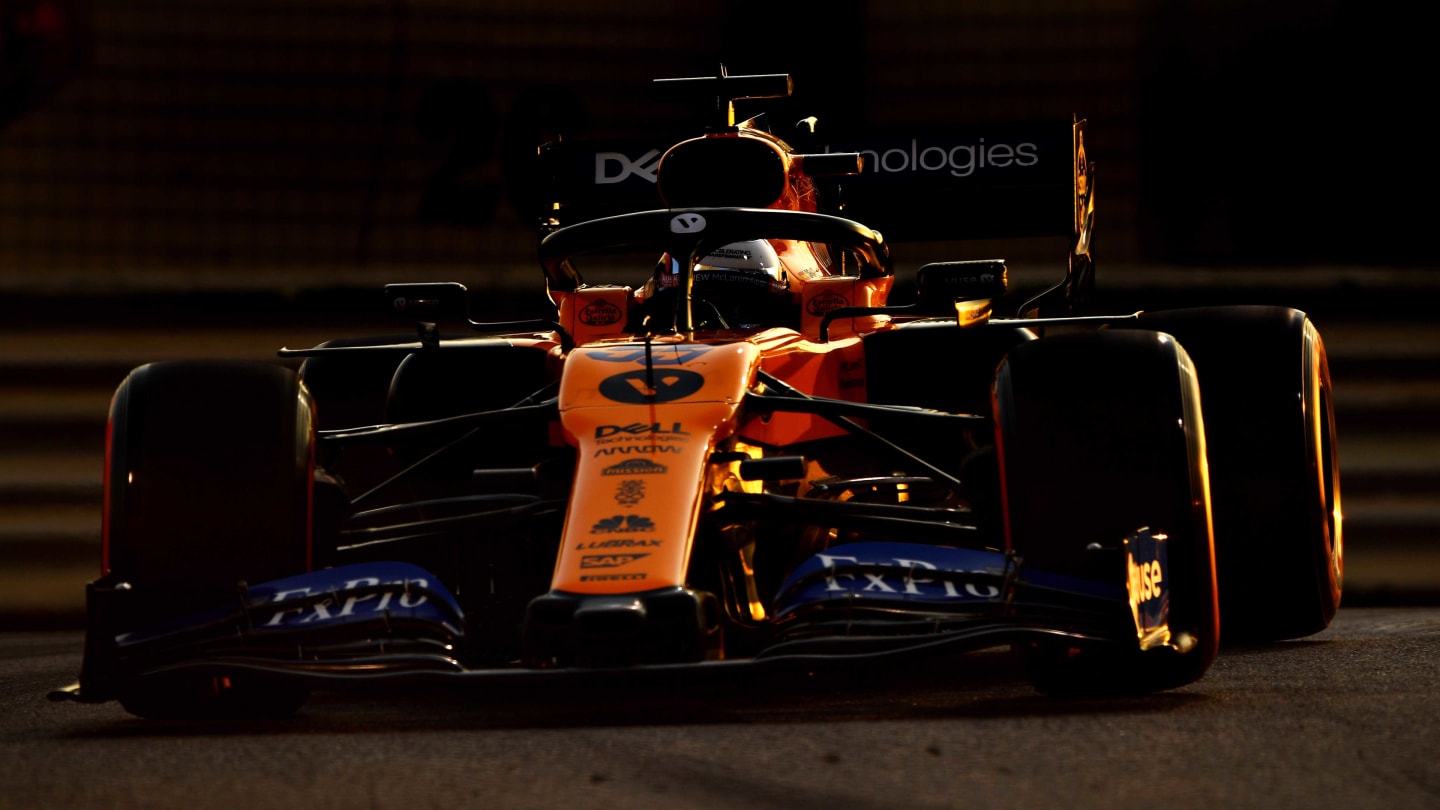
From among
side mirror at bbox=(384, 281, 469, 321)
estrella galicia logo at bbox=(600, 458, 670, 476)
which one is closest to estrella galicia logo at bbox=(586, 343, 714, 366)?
estrella galicia logo at bbox=(600, 458, 670, 476)

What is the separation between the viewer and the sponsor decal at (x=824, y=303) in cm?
594

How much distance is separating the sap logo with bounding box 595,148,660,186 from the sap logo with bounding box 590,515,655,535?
281 centimetres

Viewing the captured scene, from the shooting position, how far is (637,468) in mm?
4395

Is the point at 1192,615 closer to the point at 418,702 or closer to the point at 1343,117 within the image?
the point at 418,702

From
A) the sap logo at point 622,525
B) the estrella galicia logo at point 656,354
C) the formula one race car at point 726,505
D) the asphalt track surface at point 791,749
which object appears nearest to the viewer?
the asphalt track surface at point 791,749

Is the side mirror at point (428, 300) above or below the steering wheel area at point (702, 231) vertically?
below

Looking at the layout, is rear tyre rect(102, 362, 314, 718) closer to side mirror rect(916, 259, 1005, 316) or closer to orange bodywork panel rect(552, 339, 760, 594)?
orange bodywork panel rect(552, 339, 760, 594)

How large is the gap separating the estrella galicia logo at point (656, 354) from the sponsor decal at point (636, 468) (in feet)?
1.21

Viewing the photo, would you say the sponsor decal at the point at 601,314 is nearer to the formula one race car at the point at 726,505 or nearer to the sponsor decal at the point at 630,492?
the formula one race car at the point at 726,505

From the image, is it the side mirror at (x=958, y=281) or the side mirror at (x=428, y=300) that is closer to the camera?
the side mirror at (x=958, y=281)

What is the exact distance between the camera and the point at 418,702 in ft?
15.6

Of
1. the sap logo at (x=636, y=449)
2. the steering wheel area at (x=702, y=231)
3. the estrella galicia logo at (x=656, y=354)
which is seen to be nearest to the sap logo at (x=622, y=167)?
the steering wheel area at (x=702, y=231)

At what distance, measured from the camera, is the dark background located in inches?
272

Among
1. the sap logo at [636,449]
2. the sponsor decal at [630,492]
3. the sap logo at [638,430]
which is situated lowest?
the sponsor decal at [630,492]
